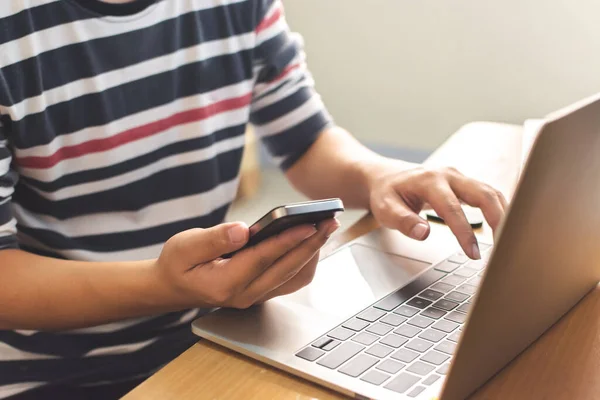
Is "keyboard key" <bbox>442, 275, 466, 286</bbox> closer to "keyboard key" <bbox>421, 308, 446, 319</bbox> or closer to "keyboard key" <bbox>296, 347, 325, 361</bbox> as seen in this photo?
"keyboard key" <bbox>421, 308, 446, 319</bbox>

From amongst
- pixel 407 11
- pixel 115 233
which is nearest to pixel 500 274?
pixel 115 233

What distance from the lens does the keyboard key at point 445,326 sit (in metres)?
0.64

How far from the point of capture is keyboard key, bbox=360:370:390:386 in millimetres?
558

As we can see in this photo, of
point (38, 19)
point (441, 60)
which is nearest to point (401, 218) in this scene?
point (38, 19)

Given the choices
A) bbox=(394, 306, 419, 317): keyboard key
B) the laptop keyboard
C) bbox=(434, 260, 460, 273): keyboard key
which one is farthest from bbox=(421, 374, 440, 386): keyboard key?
bbox=(434, 260, 460, 273): keyboard key

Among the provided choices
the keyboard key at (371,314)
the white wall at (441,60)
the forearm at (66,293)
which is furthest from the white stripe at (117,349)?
the white wall at (441,60)

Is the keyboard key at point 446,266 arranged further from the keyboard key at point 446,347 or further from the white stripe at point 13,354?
the white stripe at point 13,354

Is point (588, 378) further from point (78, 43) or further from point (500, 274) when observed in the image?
point (78, 43)

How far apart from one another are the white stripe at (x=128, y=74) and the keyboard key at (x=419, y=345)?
0.44 metres

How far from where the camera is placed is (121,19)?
84cm

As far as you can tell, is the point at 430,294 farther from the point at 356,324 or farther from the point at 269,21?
the point at 269,21

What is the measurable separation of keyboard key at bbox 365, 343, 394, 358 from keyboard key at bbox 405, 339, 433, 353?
0.02 meters

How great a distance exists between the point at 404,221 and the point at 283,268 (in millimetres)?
203

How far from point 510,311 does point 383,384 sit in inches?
4.2
